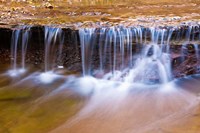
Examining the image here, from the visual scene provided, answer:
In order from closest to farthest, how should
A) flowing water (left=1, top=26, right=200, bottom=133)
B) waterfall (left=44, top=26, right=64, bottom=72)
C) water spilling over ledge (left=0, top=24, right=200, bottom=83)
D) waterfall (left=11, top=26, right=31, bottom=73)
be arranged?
flowing water (left=1, top=26, right=200, bottom=133)
water spilling over ledge (left=0, top=24, right=200, bottom=83)
waterfall (left=44, top=26, right=64, bottom=72)
waterfall (left=11, top=26, right=31, bottom=73)

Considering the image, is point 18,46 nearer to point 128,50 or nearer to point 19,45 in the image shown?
point 19,45

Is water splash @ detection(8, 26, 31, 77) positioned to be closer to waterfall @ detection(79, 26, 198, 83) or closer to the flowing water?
the flowing water

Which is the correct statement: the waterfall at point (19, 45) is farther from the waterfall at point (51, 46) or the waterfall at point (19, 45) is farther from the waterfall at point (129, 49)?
the waterfall at point (129, 49)

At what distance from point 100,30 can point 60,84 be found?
161 centimetres

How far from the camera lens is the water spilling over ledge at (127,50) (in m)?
8.17

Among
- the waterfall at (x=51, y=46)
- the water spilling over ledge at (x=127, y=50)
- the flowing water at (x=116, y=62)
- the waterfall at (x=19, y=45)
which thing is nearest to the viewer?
the flowing water at (x=116, y=62)

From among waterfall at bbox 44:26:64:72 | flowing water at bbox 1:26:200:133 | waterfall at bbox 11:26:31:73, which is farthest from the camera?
waterfall at bbox 11:26:31:73

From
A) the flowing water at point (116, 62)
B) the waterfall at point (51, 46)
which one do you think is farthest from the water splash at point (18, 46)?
the waterfall at point (51, 46)

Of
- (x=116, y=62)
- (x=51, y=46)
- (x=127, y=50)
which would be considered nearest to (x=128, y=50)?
(x=127, y=50)

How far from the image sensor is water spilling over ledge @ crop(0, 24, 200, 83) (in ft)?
26.8

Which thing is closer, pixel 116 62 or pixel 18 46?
pixel 116 62

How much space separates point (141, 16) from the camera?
9.45 metres

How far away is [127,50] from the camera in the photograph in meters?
8.23

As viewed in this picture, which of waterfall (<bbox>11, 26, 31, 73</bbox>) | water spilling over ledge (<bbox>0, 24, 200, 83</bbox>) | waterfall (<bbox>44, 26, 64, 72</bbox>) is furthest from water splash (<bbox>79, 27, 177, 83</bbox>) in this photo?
waterfall (<bbox>11, 26, 31, 73</bbox>)
